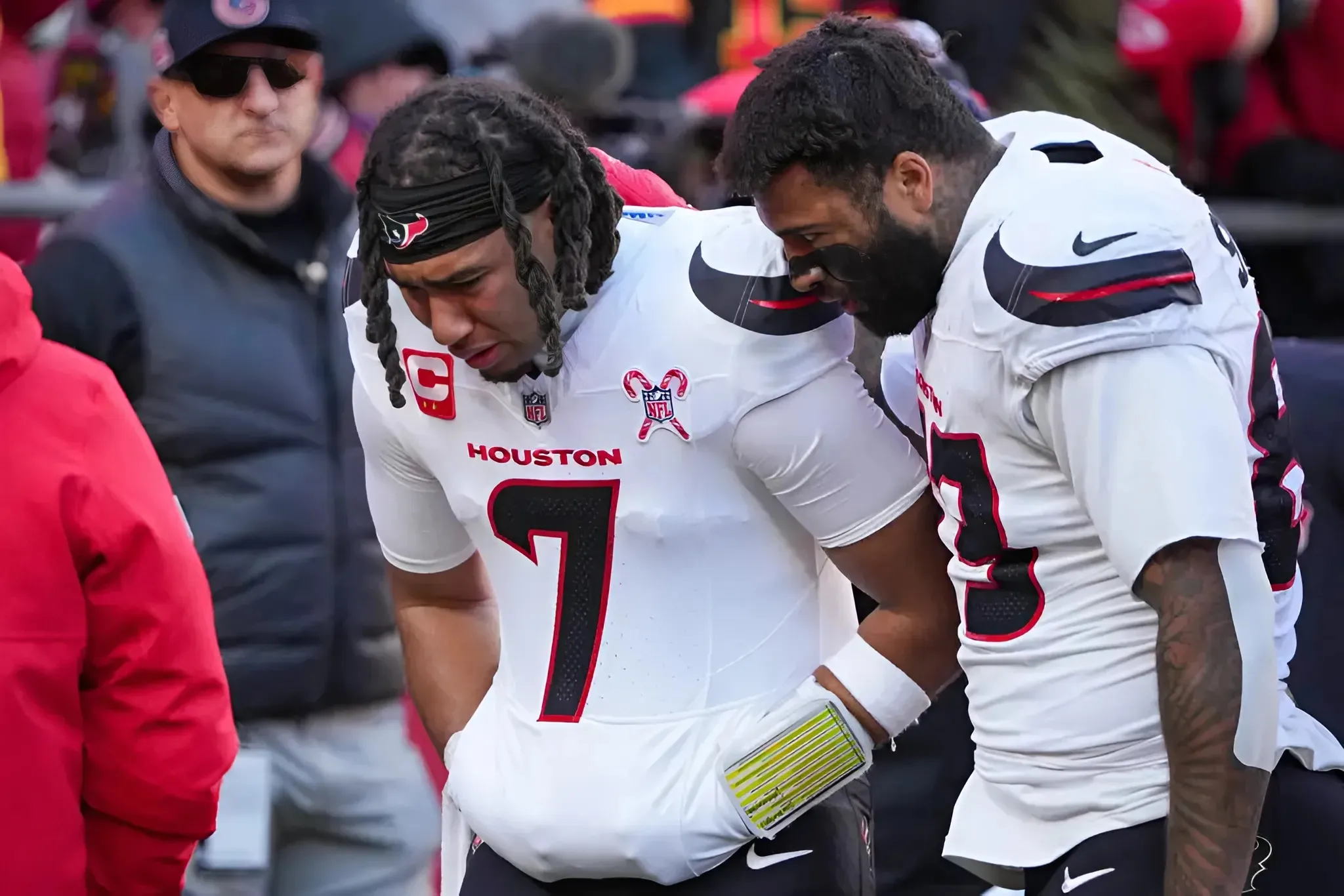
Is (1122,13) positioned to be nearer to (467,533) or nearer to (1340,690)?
(1340,690)

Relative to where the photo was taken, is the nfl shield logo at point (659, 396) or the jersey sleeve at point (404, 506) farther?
the jersey sleeve at point (404, 506)

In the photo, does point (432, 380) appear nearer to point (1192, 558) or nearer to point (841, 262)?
point (841, 262)

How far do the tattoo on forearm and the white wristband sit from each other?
1.48 feet

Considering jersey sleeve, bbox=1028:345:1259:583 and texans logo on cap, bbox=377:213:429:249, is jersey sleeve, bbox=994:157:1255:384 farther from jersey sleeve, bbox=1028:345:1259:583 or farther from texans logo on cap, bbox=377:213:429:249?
texans logo on cap, bbox=377:213:429:249

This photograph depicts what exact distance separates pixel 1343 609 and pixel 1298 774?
0.83m

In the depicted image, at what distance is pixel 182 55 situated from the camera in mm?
3686

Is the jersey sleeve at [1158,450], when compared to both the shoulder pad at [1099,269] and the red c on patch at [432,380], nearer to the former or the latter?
the shoulder pad at [1099,269]

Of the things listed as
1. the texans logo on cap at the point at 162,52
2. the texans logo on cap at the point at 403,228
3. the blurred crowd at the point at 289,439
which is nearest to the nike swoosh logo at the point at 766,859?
the texans logo on cap at the point at 403,228

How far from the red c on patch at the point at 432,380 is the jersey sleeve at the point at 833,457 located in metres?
0.38

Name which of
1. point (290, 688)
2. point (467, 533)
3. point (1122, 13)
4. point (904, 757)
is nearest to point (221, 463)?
point (290, 688)

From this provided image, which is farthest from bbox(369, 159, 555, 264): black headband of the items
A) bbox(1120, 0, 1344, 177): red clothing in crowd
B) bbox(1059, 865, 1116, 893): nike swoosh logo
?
bbox(1120, 0, 1344, 177): red clothing in crowd

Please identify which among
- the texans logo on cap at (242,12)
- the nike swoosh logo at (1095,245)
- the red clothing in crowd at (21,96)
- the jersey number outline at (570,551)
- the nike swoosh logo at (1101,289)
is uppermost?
the nike swoosh logo at (1095,245)

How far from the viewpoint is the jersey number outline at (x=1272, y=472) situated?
219 cm

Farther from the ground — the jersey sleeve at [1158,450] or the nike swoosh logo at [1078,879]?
the jersey sleeve at [1158,450]
